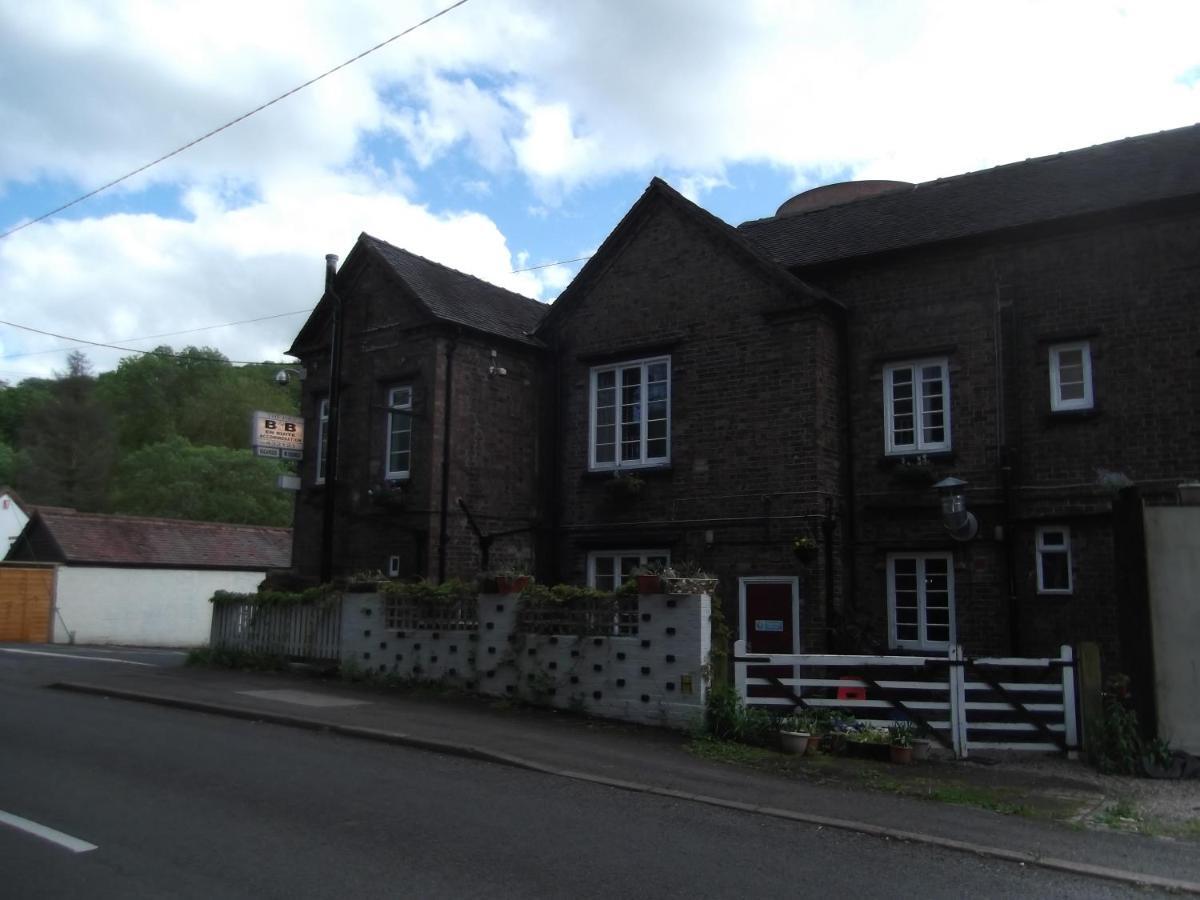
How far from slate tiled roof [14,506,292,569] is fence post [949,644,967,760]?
27.9m

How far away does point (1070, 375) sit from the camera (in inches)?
602

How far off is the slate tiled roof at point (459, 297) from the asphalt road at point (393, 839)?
35.0ft

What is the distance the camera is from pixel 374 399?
19.7 metres

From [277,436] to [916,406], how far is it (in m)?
12.0

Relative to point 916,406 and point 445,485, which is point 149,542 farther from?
point 916,406

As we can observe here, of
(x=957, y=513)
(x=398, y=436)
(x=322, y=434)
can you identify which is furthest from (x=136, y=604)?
(x=957, y=513)

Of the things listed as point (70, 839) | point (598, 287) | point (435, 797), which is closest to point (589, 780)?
point (435, 797)

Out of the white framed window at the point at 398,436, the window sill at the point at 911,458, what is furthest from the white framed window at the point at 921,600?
the white framed window at the point at 398,436

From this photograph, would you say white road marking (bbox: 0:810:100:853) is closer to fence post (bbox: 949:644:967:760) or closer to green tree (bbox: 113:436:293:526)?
fence post (bbox: 949:644:967:760)

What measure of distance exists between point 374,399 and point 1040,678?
12.7 m

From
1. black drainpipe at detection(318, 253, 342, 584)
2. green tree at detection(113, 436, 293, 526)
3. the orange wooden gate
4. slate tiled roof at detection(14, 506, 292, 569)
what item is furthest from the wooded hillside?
black drainpipe at detection(318, 253, 342, 584)

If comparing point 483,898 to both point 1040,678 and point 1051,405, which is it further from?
point 1051,405

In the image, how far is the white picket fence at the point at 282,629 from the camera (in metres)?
16.7

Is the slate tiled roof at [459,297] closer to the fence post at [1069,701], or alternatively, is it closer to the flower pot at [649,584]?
the flower pot at [649,584]
